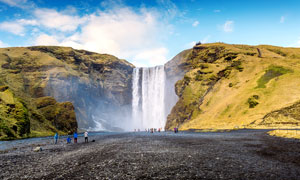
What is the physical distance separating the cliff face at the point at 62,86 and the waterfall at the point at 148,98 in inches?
319

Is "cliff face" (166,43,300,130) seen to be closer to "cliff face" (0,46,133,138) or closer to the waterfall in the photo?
the waterfall

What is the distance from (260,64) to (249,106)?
3524 centimetres

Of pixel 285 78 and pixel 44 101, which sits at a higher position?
pixel 285 78

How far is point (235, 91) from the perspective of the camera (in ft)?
264

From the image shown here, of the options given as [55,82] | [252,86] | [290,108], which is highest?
[55,82]

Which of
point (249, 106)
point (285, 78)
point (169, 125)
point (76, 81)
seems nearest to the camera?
point (249, 106)

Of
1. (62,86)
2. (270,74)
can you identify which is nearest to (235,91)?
(270,74)

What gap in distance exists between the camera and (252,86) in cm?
7600

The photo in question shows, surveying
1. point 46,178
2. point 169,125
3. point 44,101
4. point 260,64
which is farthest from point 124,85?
point 46,178

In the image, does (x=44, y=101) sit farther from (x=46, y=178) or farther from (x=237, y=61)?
(x=237, y=61)

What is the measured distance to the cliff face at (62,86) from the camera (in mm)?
71138

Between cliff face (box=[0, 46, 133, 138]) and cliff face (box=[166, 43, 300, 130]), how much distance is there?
4954 cm

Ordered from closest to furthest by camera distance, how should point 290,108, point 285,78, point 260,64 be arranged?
point 290,108 → point 285,78 → point 260,64

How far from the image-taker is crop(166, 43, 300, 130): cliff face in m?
58.2
